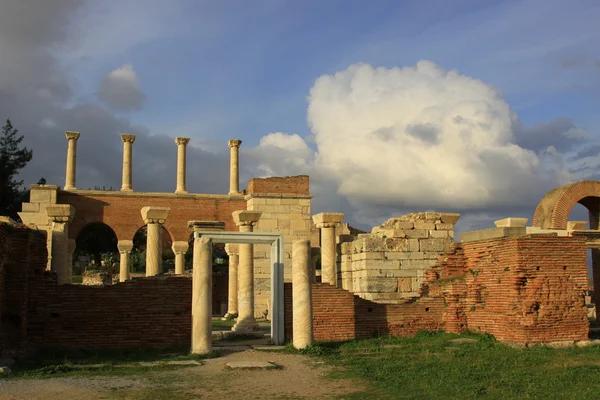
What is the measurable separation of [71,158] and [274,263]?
18.7 m

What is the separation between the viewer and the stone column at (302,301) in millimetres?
13383

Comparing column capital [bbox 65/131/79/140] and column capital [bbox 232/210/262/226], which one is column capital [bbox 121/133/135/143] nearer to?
column capital [bbox 65/131/79/140]

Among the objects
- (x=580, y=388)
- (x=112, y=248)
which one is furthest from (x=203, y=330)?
(x=112, y=248)

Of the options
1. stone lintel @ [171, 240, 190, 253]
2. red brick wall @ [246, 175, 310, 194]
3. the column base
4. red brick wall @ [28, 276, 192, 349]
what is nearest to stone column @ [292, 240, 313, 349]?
red brick wall @ [28, 276, 192, 349]

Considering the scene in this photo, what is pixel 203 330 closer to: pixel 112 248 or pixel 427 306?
pixel 427 306

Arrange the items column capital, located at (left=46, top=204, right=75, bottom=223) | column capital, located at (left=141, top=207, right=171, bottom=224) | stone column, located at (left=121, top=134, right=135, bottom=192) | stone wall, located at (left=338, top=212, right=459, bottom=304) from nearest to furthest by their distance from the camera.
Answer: stone wall, located at (left=338, top=212, right=459, bottom=304)
column capital, located at (left=46, top=204, right=75, bottom=223)
column capital, located at (left=141, top=207, right=171, bottom=224)
stone column, located at (left=121, top=134, right=135, bottom=192)

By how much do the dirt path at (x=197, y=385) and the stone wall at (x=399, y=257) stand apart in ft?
17.1

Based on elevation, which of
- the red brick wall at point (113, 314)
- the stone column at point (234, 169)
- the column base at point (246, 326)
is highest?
the stone column at point (234, 169)

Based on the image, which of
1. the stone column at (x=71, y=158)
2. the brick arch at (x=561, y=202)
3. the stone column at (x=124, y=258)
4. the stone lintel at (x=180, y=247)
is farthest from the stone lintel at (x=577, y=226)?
the stone column at (x=71, y=158)

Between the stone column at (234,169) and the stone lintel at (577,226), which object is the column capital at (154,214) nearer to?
the stone column at (234,169)

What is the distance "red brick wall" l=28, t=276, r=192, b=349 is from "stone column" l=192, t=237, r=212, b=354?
0.99 meters

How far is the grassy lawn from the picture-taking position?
29.9 feet

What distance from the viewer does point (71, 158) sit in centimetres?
3016

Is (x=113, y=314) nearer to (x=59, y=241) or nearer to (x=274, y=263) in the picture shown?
(x=274, y=263)
